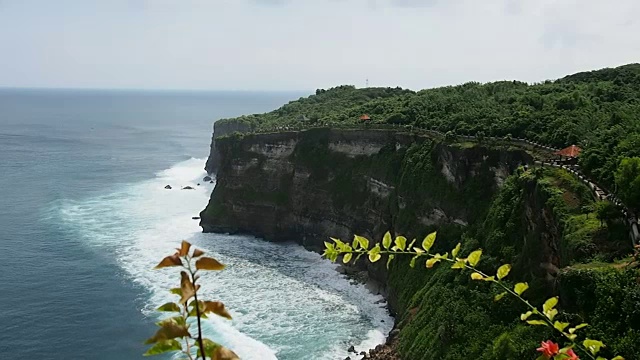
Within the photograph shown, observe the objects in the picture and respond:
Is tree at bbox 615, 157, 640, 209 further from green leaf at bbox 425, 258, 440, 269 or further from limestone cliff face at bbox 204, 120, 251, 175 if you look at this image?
limestone cliff face at bbox 204, 120, 251, 175

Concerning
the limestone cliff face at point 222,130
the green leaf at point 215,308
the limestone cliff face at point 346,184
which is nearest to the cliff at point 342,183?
the limestone cliff face at point 346,184

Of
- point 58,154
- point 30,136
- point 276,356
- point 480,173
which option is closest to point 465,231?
point 480,173

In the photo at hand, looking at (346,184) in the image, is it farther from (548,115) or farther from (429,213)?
(548,115)

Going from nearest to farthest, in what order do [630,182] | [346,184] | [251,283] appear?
1. [630,182]
2. [251,283]
3. [346,184]

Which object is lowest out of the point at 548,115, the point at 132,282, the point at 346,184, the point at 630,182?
the point at 132,282

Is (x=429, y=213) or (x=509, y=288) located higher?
(x=509, y=288)

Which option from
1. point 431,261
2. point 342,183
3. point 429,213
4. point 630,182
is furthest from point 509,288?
point 342,183
